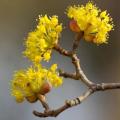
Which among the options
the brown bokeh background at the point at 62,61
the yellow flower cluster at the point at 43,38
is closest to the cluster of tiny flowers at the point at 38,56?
the yellow flower cluster at the point at 43,38

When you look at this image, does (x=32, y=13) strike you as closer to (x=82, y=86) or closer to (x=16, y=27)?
(x=16, y=27)

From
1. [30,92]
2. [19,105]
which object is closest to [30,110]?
[19,105]

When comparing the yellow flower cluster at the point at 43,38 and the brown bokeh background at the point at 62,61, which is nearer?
the yellow flower cluster at the point at 43,38

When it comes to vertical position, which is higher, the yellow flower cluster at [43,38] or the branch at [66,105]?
the yellow flower cluster at [43,38]

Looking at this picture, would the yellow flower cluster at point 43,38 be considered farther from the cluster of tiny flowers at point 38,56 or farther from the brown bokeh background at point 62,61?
the brown bokeh background at point 62,61

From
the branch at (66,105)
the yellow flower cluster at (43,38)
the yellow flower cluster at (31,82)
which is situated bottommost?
the branch at (66,105)

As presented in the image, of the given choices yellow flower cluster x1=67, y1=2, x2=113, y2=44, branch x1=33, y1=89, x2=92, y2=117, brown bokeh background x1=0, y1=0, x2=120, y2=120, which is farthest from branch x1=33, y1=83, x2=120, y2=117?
brown bokeh background x1=0, y1=0, x2=120, y2=120

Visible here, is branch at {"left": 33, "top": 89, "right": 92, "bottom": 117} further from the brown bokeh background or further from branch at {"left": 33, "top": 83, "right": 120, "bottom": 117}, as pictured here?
the brown bokeh background
